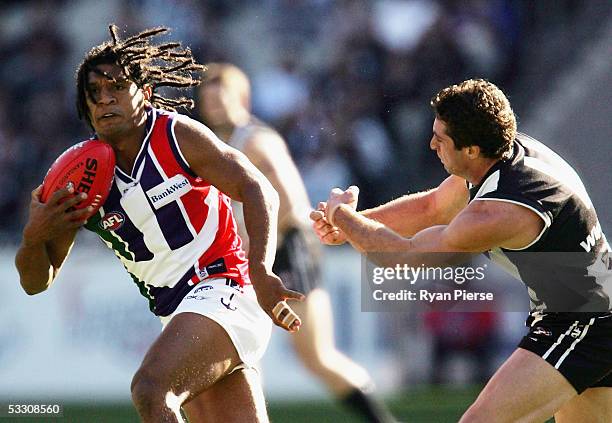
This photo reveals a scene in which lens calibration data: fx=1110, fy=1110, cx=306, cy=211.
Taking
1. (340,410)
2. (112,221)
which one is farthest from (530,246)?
(340,410)

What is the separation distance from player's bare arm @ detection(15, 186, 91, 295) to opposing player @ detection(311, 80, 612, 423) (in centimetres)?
119

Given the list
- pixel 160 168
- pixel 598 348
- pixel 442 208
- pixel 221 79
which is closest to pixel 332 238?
pixel 442 208

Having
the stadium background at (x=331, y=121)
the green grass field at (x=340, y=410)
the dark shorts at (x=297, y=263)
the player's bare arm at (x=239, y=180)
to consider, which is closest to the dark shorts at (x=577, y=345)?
the player's bare arm at (x=239, y=180)

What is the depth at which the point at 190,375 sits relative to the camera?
4266 millimetres

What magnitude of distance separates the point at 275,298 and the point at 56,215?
98 cm

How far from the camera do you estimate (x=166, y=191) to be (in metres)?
4.57

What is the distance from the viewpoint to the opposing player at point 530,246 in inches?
175

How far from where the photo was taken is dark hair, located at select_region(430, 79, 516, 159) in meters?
4.61

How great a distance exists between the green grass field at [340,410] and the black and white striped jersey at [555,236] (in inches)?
140

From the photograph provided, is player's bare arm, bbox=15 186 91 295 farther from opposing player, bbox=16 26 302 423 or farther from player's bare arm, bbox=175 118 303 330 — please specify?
player's bare arm, bbox=175 118 303 330

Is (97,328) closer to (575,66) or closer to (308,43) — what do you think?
(308,43)

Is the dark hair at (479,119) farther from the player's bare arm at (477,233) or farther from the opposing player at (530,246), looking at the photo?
the player's bare arm at (477,233)

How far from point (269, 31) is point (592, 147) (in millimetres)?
3675

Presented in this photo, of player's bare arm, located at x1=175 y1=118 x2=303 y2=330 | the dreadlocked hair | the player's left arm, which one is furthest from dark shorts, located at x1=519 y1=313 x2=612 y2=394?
the dreadlocked hair
